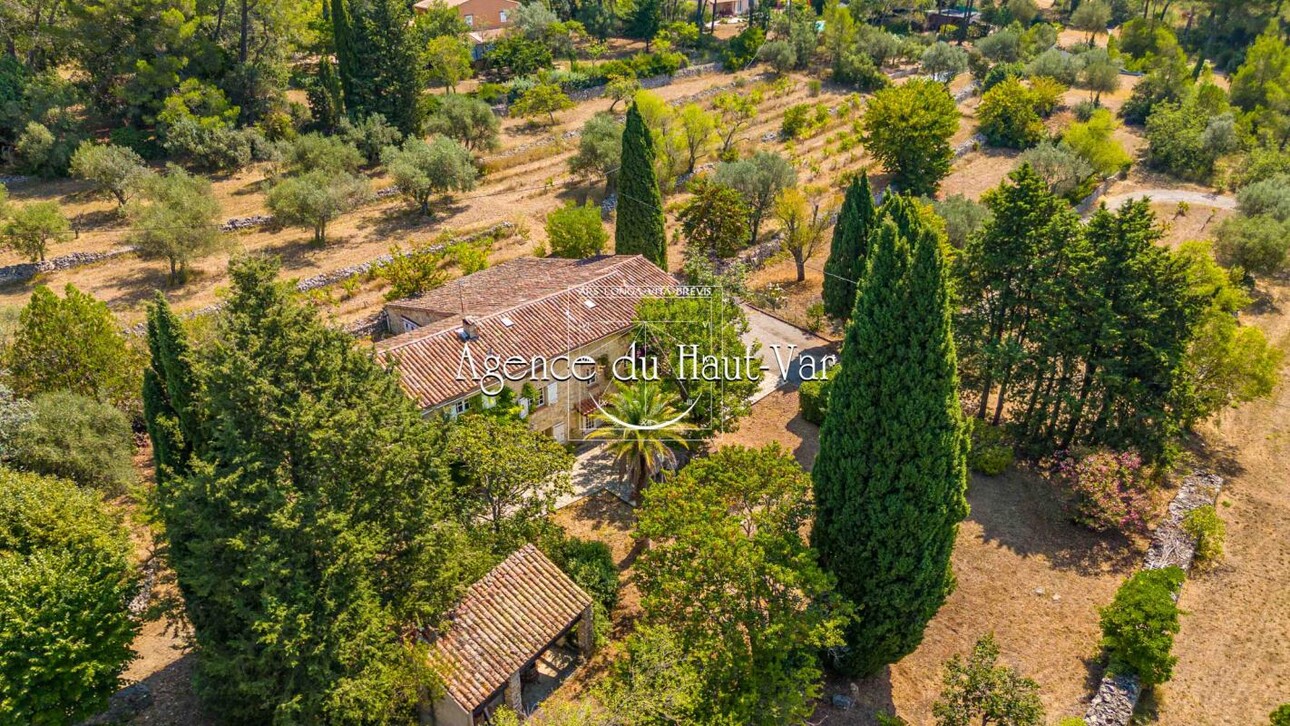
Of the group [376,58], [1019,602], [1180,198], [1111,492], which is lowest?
[1019,602]

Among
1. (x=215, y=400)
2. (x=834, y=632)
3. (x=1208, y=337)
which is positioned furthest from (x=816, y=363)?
(x=215, y=400)

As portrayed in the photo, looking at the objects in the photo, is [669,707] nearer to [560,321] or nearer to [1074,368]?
[560,321]

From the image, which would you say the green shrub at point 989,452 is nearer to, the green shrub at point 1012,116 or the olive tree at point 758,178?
the olive tree at point 758,178

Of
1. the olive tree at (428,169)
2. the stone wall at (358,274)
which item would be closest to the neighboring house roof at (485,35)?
the olive tree at (428,169)

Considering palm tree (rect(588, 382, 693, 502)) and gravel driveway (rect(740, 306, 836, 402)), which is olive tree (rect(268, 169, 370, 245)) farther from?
palm tree (rect(588, 382, 693, 502))

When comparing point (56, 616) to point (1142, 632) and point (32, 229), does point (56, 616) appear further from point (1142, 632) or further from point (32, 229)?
point (32, 229)

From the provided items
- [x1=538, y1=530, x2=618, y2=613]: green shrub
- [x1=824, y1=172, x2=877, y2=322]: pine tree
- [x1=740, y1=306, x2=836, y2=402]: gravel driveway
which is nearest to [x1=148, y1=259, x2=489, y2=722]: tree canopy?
[x1=538, y1=530, x2=618, y2=613]: green shrub

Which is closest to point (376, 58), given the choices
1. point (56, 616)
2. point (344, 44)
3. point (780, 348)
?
point (344, 44)
